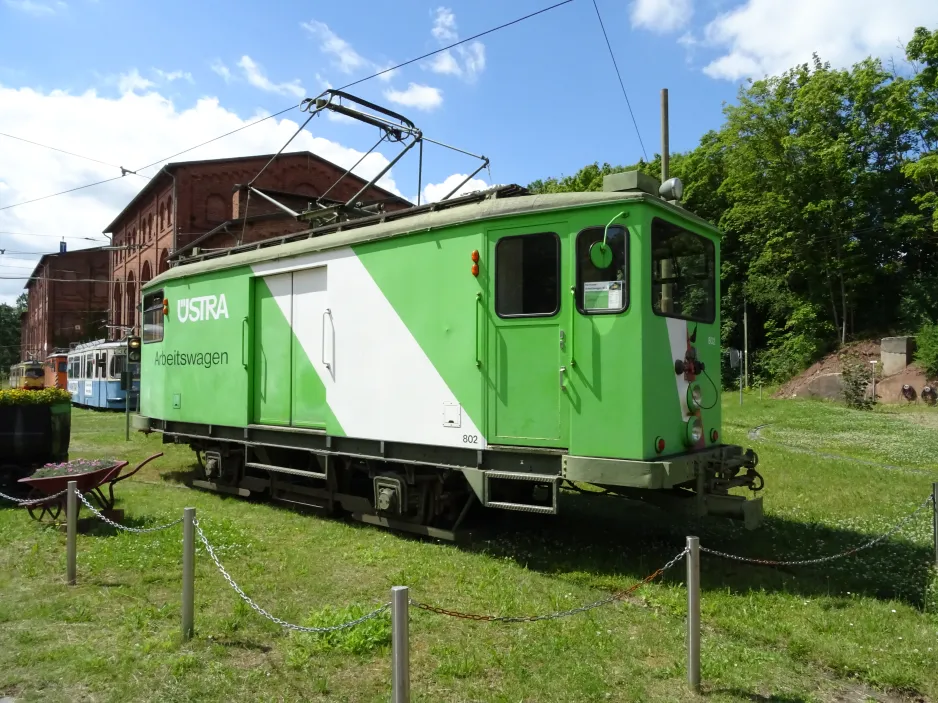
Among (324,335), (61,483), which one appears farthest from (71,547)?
(324,335)

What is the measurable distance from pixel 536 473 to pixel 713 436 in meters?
1.98

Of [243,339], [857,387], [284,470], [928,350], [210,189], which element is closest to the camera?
[284,470]

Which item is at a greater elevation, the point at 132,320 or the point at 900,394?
the point at 132,320

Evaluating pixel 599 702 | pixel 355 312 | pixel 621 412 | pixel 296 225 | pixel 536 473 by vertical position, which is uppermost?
pixel 296 225

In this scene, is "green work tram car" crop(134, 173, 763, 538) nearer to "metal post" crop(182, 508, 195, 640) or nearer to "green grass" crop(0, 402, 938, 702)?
"green grass" crop(0, 402, 938, 702)

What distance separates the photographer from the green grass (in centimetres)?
423

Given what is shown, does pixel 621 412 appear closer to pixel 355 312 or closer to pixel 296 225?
pixel 355 312

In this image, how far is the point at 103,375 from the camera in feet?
96.4

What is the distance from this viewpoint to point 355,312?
26.1ft

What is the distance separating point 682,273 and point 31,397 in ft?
28.6

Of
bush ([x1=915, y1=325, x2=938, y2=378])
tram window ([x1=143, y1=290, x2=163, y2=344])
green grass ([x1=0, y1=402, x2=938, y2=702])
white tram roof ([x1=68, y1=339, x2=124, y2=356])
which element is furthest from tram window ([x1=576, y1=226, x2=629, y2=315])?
white tram roof ([x1=68, y1=339, x2=124, y2=356])

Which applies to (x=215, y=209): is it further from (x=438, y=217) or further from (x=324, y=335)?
(x=438, y=217)

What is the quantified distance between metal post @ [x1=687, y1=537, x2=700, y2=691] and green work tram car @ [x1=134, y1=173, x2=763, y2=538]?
1.72 metres

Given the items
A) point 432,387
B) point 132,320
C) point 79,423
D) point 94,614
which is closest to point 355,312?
point 432,387
